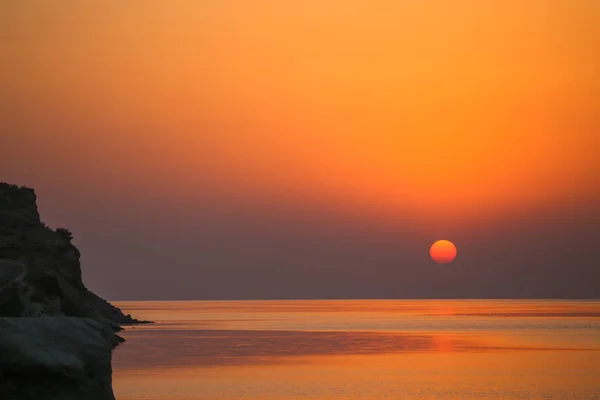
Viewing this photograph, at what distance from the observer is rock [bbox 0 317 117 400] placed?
29406 millimetres

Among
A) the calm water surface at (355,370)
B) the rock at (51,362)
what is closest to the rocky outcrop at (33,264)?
the calm water surface at (355,370)

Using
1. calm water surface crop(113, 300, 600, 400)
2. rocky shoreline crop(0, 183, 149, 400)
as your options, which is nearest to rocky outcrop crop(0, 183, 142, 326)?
rocky shoreline crop(0, 183, 149, 400)

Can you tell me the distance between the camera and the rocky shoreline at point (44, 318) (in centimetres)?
2966

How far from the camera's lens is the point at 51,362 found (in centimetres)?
2991

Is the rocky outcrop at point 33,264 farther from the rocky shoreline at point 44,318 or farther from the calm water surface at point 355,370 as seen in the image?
the calm water surface at point 355,370

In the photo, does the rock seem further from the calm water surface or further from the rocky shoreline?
the calm water surface

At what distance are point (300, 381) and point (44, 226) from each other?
59.3 m

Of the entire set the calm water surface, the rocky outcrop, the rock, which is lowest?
the rock

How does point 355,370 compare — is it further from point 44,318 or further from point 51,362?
point 51,362

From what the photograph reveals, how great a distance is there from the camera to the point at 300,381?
57.7m

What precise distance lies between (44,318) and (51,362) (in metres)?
3.07

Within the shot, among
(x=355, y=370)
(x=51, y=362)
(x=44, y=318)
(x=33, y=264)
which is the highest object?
(x=33, y=264)

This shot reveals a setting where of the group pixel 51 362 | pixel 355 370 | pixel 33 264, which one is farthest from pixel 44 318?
pixel 33 264

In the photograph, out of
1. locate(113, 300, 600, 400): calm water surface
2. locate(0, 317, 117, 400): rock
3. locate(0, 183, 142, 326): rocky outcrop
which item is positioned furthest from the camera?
locate(0, 183, 142, 326): rocky outcrop
